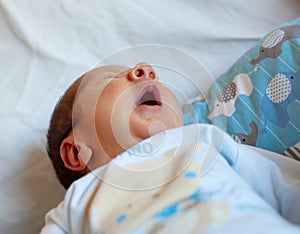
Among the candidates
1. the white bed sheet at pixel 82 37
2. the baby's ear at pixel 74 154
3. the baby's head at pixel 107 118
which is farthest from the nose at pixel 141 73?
the white bed sheet at pixel 82 37

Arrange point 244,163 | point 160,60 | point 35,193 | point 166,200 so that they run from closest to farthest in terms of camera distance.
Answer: point 166,200 → point 244,163 → point 35,193 → point 160,60

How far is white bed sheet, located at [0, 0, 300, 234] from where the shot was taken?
1020 millimetres

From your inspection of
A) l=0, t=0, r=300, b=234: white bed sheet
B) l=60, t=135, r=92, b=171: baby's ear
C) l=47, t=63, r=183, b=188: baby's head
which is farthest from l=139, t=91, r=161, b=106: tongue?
l=0, t=0, r=300, b=234: white bed sheet

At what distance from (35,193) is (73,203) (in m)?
0.22

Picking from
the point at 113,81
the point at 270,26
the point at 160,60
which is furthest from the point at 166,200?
the point at 270,26

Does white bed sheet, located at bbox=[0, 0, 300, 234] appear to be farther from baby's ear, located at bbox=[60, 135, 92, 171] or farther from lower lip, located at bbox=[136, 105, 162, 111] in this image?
lower lip, located at bbox=[136, 105, 162, 111]

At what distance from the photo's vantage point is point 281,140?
0.88 metres

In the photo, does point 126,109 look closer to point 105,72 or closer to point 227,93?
point 105,72

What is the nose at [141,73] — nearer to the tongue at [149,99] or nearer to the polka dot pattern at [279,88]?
the tongue at [149,99]

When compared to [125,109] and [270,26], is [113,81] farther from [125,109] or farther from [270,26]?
[270,26]

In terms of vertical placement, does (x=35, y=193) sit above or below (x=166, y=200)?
below

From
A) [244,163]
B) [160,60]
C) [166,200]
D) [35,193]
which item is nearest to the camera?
[166,200]

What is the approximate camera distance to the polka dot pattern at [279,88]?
2.95ft

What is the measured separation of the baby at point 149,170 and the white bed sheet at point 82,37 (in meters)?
0.17
